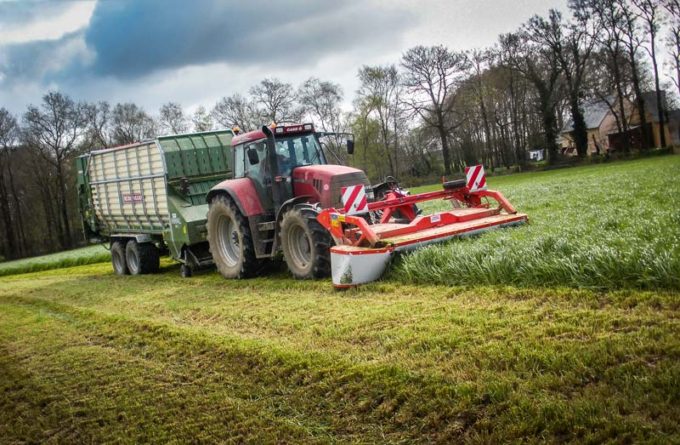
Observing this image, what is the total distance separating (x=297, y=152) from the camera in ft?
34.8

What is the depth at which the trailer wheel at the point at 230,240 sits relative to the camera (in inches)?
418

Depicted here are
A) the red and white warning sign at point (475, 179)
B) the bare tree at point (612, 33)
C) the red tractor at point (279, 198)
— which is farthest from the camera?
the bare tree at point (612, 33)

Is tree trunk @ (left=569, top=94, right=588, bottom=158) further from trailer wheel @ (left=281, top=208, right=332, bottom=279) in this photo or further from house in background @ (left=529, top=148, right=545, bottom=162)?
trailer wheel @ (left=281, top=208, right=332, bottom=279)

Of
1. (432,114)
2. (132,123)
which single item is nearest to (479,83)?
(432,114)

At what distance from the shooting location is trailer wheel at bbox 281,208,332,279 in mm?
9102

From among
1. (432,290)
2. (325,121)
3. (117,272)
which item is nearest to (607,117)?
(325,121)

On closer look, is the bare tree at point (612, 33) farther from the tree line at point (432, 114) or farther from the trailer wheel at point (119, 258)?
the trailer wheel at point (119, 258)

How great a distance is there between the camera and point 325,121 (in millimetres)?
53188

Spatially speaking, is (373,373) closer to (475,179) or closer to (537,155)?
(475,179)

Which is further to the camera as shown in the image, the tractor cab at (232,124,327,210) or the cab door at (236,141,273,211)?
the cab door at (236,141,273,211)

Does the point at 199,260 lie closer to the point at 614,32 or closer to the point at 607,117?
the point at 614,32

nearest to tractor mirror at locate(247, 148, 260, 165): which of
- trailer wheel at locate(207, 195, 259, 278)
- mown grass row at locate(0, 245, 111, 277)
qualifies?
trailer wheel at locate(207, 195, 259, 278)

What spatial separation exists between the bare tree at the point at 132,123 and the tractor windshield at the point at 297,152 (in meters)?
43.8

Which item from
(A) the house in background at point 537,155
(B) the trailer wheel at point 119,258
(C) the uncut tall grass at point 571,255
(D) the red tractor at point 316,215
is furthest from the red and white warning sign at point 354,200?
(A) the house in background at point 537,155
